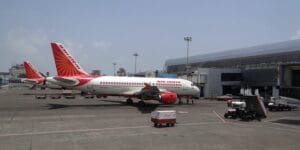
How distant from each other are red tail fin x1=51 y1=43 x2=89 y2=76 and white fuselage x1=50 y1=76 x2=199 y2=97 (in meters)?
2.28

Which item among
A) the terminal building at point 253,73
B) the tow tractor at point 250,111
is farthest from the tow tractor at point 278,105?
the terminal building at point 253,73

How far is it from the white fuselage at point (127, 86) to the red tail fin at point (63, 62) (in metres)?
2.28

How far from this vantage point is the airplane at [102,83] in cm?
4672

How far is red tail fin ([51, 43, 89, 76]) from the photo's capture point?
153 feet

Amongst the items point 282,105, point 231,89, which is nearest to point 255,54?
point 231,89

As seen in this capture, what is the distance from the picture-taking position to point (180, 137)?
915 inches

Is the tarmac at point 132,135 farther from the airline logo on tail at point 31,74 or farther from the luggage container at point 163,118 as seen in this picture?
the airline logo on tail at point 31,74

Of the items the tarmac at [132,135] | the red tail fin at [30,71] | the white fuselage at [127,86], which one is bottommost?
the tarmac at [132,135]

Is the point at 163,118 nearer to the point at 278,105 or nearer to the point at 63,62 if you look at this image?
the point at 63,62

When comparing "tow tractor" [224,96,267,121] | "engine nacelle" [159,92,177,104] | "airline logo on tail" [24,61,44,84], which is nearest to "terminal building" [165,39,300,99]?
"airline logo on tail" [24,61,44,84]

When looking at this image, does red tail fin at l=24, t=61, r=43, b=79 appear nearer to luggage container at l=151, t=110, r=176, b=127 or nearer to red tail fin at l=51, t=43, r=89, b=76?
red tail fin at l=51, t=43, r=89, b=76

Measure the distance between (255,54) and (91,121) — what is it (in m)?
84.0

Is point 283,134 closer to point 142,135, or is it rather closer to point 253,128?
point 253,128

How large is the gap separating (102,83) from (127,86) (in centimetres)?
370
